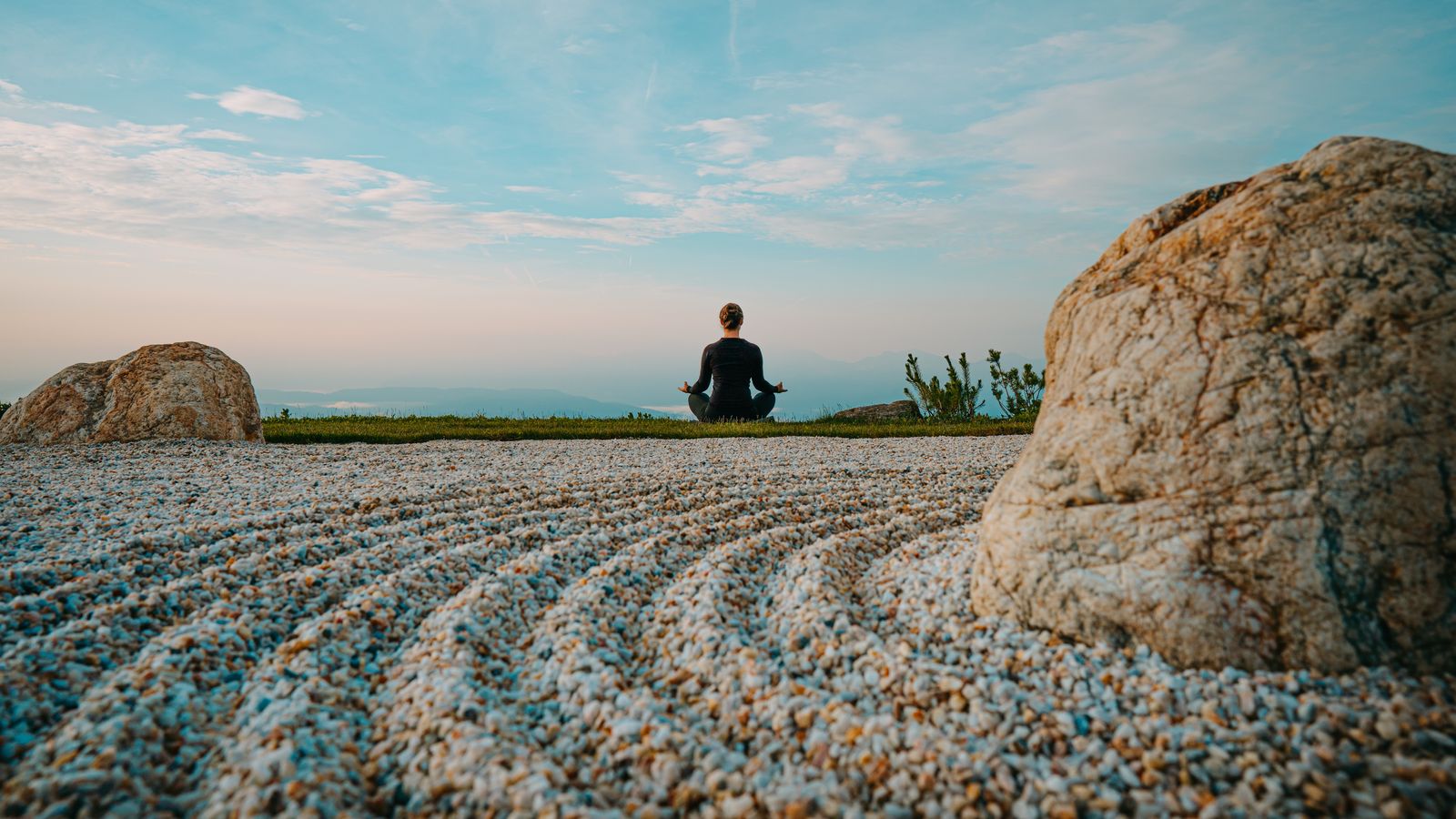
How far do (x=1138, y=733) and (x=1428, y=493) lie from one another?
4.84 feet

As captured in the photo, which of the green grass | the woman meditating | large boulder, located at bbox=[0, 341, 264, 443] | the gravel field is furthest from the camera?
the woman meditating

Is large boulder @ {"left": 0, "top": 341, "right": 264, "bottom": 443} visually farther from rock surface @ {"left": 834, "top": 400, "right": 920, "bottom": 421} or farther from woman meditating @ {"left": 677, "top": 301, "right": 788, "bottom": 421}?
rock surface @ {"left": 834, "top": 400, "right": 920, "bottom": 421}

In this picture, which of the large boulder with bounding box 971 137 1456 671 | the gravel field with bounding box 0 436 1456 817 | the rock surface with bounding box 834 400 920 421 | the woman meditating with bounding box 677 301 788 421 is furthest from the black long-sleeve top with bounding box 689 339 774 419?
the large boulder with bounding box 971 137 1456 671

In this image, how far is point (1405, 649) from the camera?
296 cm

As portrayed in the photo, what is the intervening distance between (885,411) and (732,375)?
4601mm

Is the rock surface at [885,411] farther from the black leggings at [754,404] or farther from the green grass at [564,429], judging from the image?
the black leggings at [754,404]

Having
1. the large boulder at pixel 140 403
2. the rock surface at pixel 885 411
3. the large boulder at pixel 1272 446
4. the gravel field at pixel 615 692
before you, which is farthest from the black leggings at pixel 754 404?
the large boulder at pixel 1272 446

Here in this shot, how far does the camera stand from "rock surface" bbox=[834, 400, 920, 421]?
1719 centimetres

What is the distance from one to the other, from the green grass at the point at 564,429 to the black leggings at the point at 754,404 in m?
0.39

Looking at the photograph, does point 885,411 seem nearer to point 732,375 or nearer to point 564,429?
point 732,375

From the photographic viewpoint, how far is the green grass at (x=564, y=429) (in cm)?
1249

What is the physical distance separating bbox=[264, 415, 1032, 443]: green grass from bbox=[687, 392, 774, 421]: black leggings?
15.5 inches

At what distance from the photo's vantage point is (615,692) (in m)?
3.19

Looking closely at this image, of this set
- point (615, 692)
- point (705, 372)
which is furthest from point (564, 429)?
point (615, 692)
